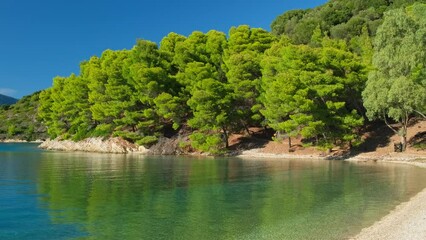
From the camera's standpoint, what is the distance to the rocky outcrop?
64450mm

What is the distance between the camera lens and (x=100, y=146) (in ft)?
227

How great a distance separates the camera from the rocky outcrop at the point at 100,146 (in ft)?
211

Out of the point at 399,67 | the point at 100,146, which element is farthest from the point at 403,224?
the point at 100,146

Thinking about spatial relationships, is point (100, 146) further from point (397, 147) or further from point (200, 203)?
point (200, 203)

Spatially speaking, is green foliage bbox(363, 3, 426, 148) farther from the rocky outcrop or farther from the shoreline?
the rocky outcrop

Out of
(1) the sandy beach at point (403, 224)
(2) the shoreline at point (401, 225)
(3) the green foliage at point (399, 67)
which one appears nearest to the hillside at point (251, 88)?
(3) the green foliage at point (399, 67)

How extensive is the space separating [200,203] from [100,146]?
5162 centimetres

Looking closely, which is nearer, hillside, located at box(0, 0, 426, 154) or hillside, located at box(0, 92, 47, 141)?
hillside, located at box(0, 0, 426, 154)

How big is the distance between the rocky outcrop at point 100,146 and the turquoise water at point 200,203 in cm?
3021

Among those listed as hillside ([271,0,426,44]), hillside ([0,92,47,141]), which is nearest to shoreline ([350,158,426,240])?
hillside ([271,0,426,44])

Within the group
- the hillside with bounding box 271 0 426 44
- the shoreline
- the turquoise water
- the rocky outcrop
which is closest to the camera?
the shoreline

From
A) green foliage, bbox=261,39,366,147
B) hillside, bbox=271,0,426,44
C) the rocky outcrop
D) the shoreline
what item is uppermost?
hillside, bbox=271,0,426,44

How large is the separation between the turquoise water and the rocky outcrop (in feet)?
99.1

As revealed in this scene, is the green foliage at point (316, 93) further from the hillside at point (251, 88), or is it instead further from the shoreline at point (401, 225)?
the shoreline at point (401, 225)
